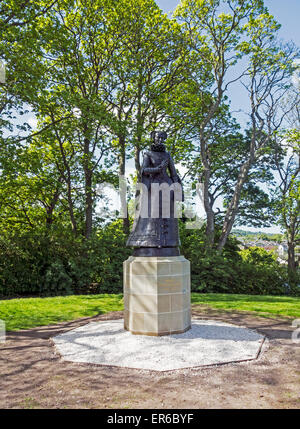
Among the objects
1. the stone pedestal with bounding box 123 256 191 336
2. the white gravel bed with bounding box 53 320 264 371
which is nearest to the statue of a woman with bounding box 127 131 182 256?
the stone pedestal with bounding box 123 256 191 336

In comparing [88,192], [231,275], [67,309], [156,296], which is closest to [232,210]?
[231,275]

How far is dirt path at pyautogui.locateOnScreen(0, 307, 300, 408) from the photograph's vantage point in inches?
154

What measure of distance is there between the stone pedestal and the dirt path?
180 centimetres

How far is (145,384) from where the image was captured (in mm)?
4445

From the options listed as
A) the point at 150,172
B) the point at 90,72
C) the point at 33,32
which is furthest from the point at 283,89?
the point at 150,172

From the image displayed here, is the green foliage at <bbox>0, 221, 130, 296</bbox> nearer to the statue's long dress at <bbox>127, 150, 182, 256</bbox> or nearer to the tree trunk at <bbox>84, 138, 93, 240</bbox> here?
the tree trunk at <bbox>84, 138, 93, 240</bbox>

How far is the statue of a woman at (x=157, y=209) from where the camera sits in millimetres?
7195

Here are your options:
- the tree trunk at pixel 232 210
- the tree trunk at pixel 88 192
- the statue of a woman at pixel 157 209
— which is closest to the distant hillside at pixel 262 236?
the tree trunk at pixel 232 210

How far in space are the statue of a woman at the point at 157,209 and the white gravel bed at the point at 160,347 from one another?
1.79 m

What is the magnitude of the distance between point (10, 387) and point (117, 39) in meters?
20.1

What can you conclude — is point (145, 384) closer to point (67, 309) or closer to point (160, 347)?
point (160, 347)

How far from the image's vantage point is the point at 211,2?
1962 cm

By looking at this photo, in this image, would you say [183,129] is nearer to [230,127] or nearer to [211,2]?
[230,127]

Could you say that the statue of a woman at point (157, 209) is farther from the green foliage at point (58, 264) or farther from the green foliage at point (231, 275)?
the green foliage at point (231, 275)
